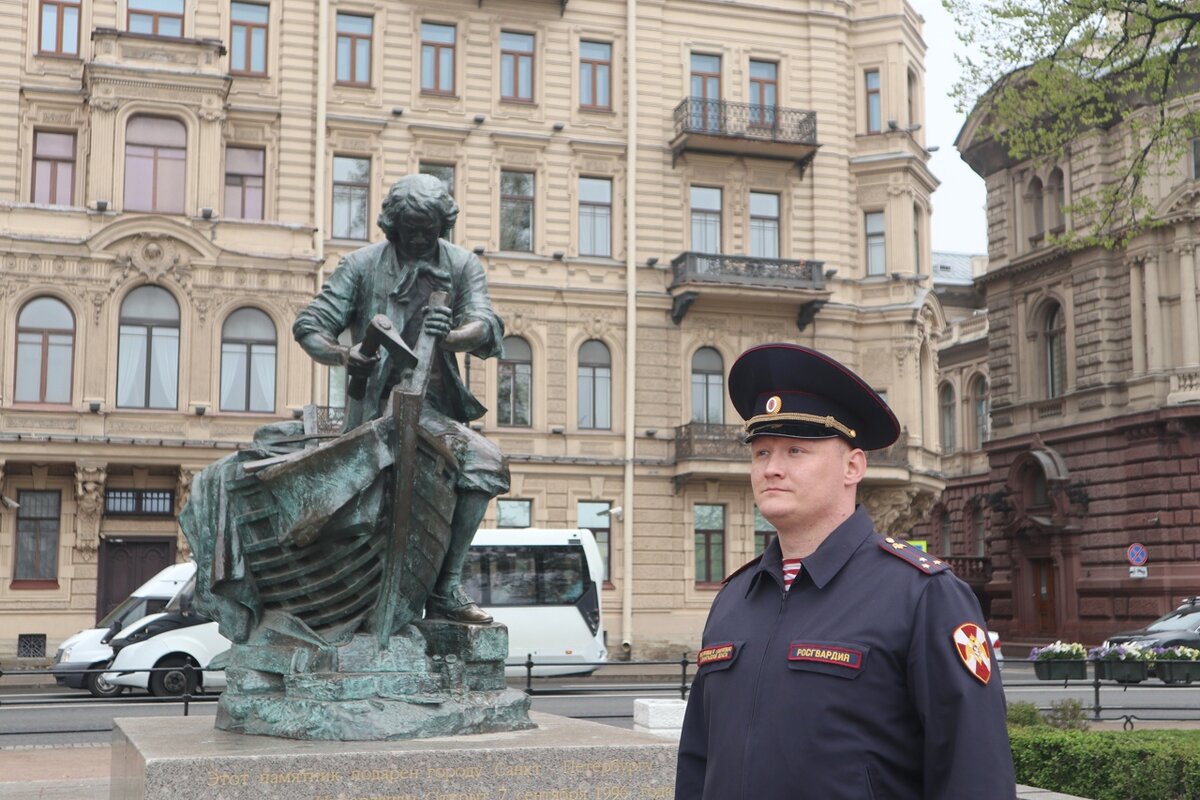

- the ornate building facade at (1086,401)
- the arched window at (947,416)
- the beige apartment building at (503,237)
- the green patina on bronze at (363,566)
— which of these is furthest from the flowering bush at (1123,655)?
the arched window at (947,416)

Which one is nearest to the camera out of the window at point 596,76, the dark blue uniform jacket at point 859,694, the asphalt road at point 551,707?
the dark blue uniform jacket at point 859,694

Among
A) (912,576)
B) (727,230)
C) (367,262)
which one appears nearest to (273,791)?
(367,262)

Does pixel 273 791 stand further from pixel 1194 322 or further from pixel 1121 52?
pixel 1194 322

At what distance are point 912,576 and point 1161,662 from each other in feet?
56.1

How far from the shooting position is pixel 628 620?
34469 mm

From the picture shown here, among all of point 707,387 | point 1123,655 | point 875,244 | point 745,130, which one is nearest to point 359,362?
point 1123,655

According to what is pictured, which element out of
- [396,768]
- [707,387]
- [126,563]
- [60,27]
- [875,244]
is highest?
[60,27]

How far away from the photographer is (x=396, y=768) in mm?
6523

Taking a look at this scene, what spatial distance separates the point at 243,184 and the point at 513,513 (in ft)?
32.8

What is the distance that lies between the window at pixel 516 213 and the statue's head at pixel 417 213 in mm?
27262

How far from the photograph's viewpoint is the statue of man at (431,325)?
8195mm

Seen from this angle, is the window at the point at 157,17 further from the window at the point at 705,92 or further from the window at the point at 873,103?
the window at the point at 873,103

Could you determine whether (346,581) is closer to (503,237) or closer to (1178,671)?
(1178,671)

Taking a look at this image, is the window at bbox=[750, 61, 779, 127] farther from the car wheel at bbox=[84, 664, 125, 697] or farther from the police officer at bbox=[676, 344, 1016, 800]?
the police officer at bbox=[676, 344, 1016, 800]
